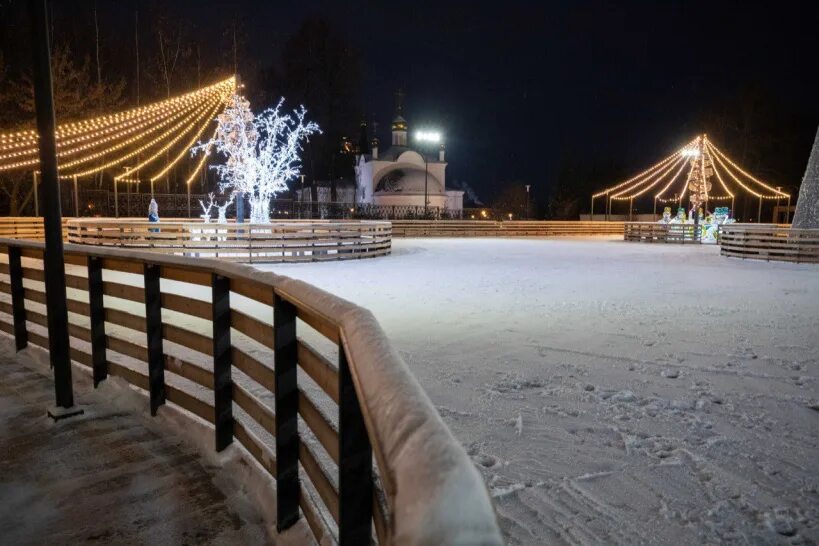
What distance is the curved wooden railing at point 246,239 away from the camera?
1694 centimetres

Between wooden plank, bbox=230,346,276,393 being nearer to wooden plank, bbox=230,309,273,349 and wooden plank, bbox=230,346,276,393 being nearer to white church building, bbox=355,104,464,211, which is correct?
wooden plank, bbox=230,309,273,349

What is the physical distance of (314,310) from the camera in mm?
2062

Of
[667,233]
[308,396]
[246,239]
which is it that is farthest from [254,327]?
[667,233]

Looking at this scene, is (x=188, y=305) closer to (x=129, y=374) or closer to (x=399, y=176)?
(x=129, y=374)

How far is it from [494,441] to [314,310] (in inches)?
83.2

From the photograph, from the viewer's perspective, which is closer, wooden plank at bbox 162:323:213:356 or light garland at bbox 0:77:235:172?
wooden plank at bbox 162:323:213:356

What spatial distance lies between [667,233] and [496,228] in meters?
11.2

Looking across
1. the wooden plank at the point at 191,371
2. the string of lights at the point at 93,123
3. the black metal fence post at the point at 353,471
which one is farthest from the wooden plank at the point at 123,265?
the string of lights at the point at 93,123

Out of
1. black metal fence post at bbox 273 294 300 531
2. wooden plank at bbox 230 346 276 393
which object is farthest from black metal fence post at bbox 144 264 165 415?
black metal fence post at bbox 273 294 300 531

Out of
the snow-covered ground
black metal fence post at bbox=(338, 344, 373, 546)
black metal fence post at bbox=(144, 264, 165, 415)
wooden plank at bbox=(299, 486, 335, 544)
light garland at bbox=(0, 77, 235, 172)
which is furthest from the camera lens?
light garland at bbox=(0, 77, 235, 172)

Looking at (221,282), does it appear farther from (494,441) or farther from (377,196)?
(377,196)

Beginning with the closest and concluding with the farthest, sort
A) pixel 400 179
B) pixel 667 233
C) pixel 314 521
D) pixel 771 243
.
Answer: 1. pixel 314 521
2. pixel 771 243
3. pixel 667 233
4. pixel 400 179

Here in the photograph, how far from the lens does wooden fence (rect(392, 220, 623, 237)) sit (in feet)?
118

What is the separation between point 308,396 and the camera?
246 centimetres
